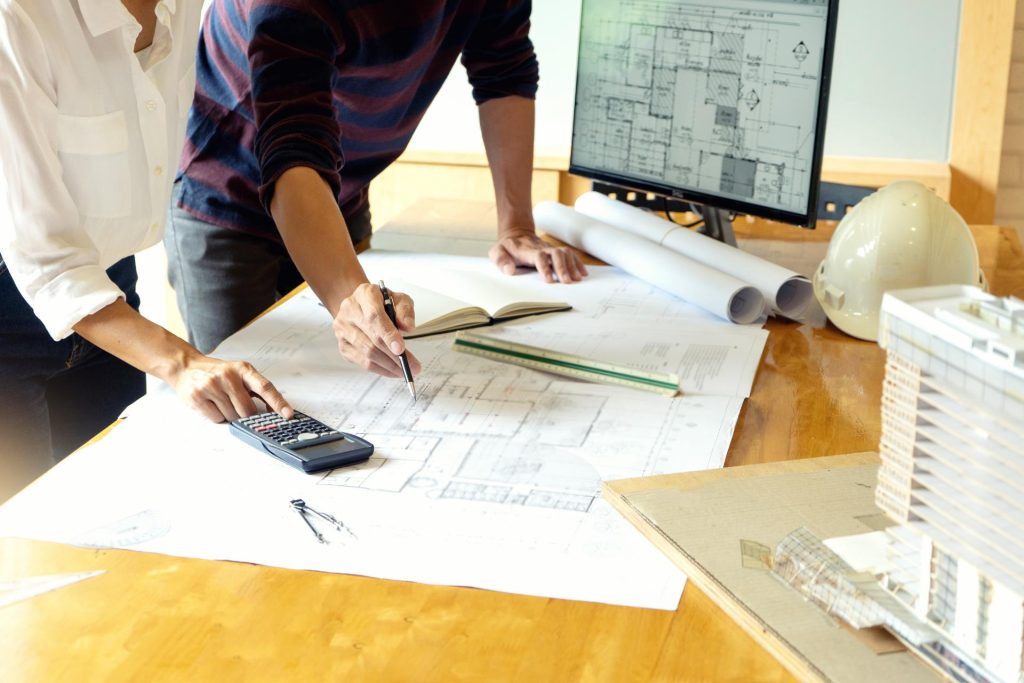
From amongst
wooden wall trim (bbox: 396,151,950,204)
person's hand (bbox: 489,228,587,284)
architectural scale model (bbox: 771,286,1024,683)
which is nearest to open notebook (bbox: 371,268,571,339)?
person's hand (bbox: 489,228,587,284)

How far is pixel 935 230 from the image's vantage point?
1.35 m

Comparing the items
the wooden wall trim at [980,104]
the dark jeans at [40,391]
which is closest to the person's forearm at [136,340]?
the dark jeans at [40,391]

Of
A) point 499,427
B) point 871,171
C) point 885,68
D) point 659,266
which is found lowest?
point 499,427

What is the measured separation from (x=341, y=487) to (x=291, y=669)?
256 mm

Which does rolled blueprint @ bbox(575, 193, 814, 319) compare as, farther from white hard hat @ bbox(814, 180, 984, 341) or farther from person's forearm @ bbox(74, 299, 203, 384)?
person's forearm @ bbox(74, 299, 203, 384)

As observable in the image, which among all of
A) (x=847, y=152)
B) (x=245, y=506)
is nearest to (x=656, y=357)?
(x=245, y=506)

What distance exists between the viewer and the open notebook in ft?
4.59

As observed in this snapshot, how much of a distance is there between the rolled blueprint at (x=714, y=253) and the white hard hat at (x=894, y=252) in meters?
0.07

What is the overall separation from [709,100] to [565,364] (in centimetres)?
58

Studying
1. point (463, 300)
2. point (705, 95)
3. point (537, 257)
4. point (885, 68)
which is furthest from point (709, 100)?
point (885, 68)

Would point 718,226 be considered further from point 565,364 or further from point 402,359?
point 402,359

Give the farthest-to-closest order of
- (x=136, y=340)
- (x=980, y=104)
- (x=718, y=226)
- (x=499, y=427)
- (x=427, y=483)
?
(x=980, y=104) < (x=718, y=226) < (x=136, y=340) < (x=499, y=427) < (x=427, y=483)

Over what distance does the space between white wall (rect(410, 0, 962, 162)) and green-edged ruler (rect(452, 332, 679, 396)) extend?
1590 mm

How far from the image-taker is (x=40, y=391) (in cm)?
149
